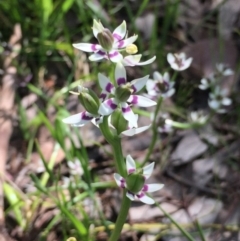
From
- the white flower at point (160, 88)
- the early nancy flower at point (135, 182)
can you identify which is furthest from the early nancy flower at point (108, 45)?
the white flower at point (160, 88)

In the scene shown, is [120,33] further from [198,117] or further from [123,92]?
[198,117]

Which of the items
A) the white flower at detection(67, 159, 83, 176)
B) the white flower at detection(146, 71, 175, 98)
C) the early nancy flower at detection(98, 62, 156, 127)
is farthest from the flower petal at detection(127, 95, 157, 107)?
the white flower at detection(67, 159, 83, 176)

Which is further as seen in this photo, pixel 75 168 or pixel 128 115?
pixel 75 168

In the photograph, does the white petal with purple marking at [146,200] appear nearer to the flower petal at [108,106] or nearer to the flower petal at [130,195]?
the flower petal at [130,195]

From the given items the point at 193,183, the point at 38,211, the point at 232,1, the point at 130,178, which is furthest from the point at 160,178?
the point at 232,1

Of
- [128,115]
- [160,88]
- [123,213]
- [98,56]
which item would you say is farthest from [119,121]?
[160,88]

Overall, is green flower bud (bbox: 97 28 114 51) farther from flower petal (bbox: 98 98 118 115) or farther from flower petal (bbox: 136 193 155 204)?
flower petal (bbox: 136 193 155 204)
